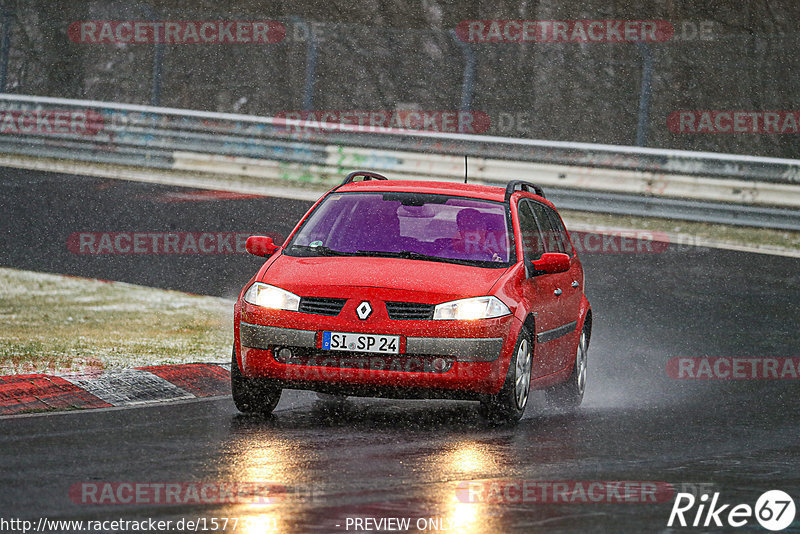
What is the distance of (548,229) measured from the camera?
35.4ft

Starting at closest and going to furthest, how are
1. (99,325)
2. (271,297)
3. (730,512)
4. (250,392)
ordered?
1. (730,512)
2. (271,297)
3. (250,392)
4. (99,325)

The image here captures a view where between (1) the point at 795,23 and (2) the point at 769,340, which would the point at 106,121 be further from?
(1) the point at 795,23

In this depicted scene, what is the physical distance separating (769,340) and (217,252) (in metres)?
7.78

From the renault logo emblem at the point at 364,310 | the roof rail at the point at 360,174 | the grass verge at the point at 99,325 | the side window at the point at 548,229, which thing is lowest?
the grass verge at the point at 99,325

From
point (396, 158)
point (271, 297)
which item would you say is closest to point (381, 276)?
point (271, 297)

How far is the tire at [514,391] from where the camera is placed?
8.66 metres

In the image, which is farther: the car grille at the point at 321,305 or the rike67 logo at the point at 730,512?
the car grille at the point at 321,305

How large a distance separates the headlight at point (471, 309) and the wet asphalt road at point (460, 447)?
0.74 metres

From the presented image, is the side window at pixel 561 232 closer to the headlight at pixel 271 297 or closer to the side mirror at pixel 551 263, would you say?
the side mirror at pixel 551 263

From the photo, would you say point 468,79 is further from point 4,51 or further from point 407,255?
point 407,255

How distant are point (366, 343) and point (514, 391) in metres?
1.04

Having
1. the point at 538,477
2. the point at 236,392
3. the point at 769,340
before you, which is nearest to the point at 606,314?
the point at 769,340

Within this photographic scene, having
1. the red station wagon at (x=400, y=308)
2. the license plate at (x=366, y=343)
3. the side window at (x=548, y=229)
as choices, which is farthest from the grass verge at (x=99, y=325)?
the side window at (x=548, y=229)

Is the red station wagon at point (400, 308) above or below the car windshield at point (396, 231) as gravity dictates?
below
